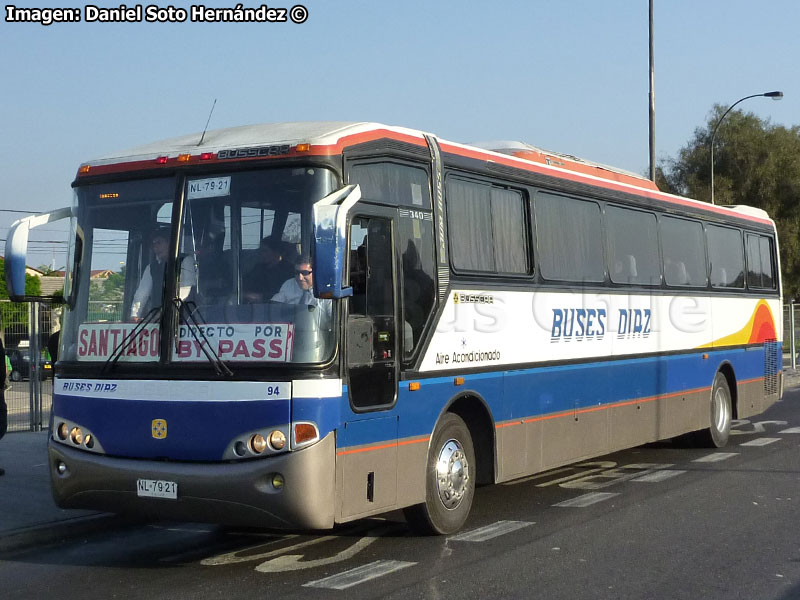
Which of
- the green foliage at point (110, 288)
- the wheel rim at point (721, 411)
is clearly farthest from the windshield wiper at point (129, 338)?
the wheel rim at point (721, 411)

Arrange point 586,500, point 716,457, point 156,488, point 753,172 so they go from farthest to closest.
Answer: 1. point 753,172
2. point 716,457
3. point 586,500
4. point 156,488

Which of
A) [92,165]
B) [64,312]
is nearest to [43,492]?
[64,312]

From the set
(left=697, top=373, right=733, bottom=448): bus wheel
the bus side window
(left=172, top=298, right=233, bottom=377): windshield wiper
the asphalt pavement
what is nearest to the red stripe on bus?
(left=697, top=373, right=733, bottom=448): bus wheel

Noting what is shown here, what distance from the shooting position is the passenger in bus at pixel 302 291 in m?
7.51

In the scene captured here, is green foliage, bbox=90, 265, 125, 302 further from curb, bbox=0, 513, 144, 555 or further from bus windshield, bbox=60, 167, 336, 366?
curb, bbox=0, 513, 144, 555

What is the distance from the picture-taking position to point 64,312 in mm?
8367

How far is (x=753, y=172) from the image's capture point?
179 feet

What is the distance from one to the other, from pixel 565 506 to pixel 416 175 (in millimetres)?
3694

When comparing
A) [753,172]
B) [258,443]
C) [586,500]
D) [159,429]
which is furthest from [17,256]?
[753,172]

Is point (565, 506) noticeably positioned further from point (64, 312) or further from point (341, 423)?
point (64, 312)

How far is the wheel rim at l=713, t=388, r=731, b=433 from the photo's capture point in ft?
50.4

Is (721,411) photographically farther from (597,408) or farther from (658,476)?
(597,408)

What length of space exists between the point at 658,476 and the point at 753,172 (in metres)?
45.5

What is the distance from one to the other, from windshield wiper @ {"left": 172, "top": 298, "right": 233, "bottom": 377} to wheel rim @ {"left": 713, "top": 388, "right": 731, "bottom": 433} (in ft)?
31.5
